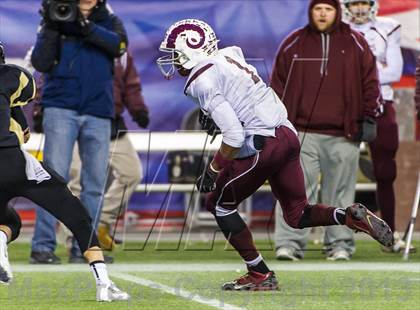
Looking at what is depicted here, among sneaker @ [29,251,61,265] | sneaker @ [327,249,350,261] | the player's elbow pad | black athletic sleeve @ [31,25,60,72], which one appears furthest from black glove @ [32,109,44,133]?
the player's elbow pad

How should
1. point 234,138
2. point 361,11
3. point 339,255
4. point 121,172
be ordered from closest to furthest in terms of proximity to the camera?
point 234,138, point 339,255, point 361,11, point 121,172

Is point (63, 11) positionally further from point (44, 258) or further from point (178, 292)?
point (178, 292)

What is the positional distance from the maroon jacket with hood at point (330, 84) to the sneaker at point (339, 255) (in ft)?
2.88

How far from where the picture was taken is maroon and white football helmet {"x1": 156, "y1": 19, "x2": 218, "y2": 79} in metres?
7.62

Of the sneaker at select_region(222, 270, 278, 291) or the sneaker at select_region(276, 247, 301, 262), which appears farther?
the sneaker at select_region(276, 247, 301, 262)

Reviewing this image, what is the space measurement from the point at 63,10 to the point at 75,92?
63cm

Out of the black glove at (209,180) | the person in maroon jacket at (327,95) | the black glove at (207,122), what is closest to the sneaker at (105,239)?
the person in maroon jacket at (327,95)

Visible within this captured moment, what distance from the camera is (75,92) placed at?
9789 mm

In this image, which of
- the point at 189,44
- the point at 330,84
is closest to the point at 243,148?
the point at 189,44

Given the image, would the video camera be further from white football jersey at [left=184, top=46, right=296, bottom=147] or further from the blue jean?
white football jersey at [left=184, top=46, right=296, bottom=147]

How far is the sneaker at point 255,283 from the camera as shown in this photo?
7.79m

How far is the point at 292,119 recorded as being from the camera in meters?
10.2

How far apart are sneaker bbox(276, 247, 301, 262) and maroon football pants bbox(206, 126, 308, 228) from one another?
7.59 feet

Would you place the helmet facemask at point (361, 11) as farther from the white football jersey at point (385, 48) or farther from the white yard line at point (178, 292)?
the white yard line at point (178, 292)
